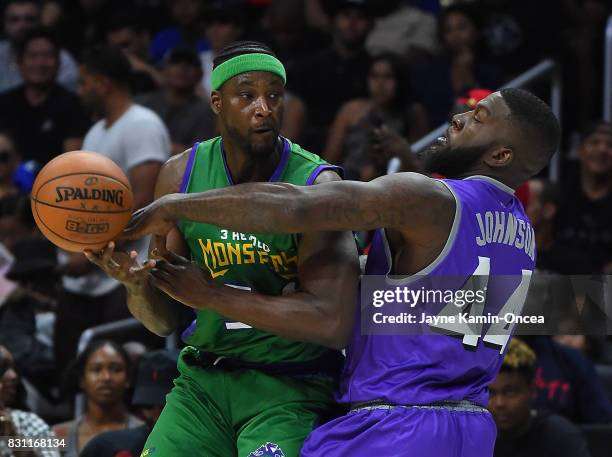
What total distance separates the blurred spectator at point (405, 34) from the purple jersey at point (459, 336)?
5739 millimetres

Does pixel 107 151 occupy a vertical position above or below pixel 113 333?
above

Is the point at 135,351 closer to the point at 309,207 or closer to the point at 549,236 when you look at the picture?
the point at 549,236

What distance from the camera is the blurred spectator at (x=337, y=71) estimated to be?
387 inches

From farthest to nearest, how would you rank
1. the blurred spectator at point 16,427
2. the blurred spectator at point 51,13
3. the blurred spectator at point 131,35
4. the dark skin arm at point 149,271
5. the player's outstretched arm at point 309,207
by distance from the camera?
the blurred spectator at point 51,13 → the blurred spectator at point 131,35 → the blurred spectator at point 16,427 → the dark skin arm at point 149,271 → the player's outstretched arm at point 309,207

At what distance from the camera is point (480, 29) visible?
999cm

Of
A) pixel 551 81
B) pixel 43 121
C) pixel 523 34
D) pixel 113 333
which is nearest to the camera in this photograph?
pixel 113 333

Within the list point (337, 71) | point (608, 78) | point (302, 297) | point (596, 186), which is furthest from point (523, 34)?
point (302, 297)

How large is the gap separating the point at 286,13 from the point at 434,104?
194cm

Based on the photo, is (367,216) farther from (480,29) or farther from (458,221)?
(480,29)

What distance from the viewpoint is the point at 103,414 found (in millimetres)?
7062

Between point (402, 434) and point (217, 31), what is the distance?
673cm

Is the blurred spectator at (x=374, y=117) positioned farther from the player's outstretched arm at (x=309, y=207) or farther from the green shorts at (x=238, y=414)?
the player's outstretched arm at (x=309, y=207)

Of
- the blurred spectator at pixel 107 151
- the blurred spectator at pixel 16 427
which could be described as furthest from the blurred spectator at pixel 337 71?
the blurred spectator at pixel 16 427

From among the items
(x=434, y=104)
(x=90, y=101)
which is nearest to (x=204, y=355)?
(x=90, y=101)
